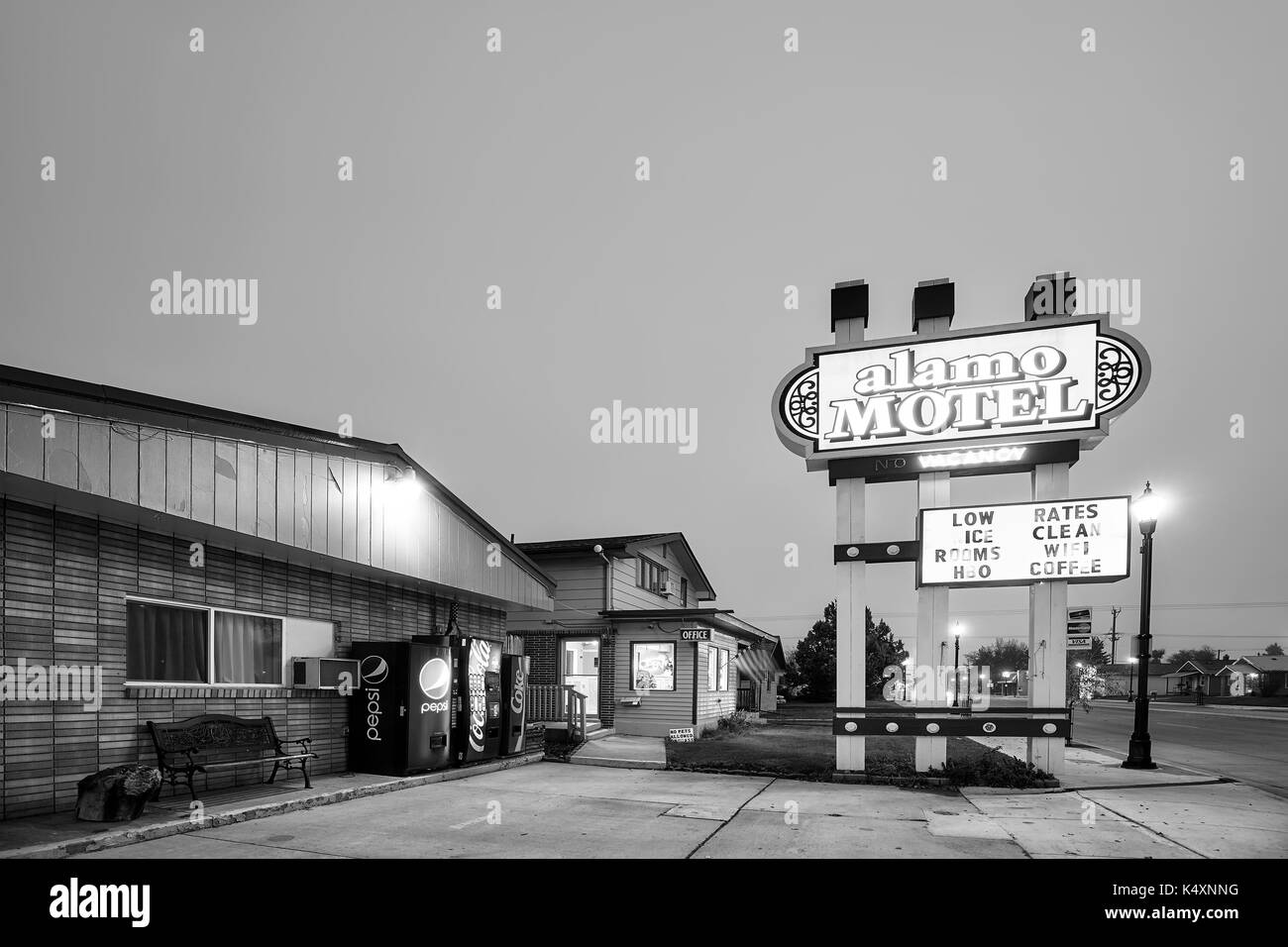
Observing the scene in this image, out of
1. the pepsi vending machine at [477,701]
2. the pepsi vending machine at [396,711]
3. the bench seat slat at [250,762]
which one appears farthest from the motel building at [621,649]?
the bench seat slat at [250,762]

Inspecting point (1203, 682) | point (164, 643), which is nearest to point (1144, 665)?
point (164, 643)

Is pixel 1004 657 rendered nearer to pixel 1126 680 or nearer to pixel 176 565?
pixel 1126 680

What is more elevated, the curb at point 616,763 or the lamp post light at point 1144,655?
the lamp post light at point 1144,655

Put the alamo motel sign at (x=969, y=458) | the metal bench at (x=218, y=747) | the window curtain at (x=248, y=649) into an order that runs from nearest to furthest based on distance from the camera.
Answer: the metal bench at (x=218, y=747) < the window curtain at (x=248, y=649) < the alamo motel sign at (x=969, y=458)

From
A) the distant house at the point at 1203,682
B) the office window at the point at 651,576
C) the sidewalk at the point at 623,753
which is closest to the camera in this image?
the sidewalk at the point at 623,753

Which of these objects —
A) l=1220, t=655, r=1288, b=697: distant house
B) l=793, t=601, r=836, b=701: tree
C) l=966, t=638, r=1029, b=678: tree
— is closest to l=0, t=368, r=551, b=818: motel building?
l=793, t=601, r=836, b=701: tree

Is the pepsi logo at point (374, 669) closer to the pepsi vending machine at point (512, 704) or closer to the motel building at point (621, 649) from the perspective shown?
the pepsi vending machine at point (512, 704)

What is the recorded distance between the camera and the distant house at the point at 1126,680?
11035cm

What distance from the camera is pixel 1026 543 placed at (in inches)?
496

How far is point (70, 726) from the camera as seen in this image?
862cm

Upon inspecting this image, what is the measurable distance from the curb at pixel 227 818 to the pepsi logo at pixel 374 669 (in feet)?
5.40

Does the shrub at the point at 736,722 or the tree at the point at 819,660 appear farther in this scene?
the tree at the point at 819,660
